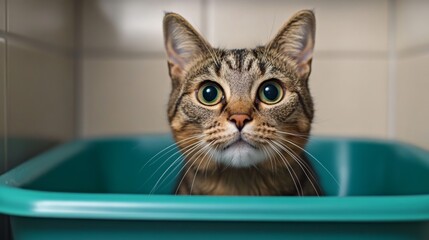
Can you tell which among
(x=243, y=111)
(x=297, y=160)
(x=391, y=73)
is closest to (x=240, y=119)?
(x=243, y=111)

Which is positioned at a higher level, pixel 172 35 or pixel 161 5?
pixel 161 5

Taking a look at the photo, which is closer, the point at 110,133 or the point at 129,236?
the point at 129,236

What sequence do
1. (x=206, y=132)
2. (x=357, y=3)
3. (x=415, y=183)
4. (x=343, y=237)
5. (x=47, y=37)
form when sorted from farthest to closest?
(x=357, y=3), (x=47, y=37), (x=415, y=183), (x=206, y=132), (x=343, y=237)

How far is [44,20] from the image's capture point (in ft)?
3.63

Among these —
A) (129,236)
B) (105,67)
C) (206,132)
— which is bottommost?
(129,236)

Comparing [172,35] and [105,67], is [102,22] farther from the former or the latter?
[172,35]

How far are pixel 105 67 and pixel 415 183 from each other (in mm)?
747

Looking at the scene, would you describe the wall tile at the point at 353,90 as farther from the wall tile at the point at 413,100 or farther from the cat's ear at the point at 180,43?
the cat's ear at the point at 180,43

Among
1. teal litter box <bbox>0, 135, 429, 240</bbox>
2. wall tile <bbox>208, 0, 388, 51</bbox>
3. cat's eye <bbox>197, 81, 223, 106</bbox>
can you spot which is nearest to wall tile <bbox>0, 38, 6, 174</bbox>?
teal litter box <bbox>0, 135, 429, 240</bbox>

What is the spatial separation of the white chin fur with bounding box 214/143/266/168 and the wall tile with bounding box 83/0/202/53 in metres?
0.61

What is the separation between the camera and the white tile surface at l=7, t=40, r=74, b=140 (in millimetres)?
926

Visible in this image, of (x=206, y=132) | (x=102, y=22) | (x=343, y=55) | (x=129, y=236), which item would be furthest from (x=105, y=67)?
(x=129, y=236)

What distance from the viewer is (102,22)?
1.33 m

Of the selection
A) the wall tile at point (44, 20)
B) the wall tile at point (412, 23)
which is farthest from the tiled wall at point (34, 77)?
the wall tile at point (412, 23)
